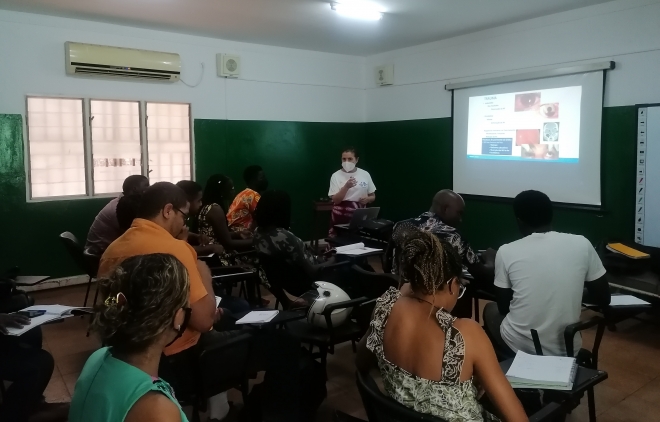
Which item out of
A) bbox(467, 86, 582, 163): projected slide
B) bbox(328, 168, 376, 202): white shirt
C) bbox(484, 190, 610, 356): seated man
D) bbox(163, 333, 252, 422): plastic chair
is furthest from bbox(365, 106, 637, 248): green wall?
bbox(163, 333, 252, 422): plastic chair

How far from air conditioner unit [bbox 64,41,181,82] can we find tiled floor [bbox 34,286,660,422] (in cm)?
259

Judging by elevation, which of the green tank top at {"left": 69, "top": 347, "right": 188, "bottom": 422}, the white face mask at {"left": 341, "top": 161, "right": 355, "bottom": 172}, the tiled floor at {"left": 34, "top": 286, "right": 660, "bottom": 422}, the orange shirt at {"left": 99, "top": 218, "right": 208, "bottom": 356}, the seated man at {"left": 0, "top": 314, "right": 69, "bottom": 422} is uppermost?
the white face mask at {"left": 341, "top": 161, "right": 355, "bottom": 172}

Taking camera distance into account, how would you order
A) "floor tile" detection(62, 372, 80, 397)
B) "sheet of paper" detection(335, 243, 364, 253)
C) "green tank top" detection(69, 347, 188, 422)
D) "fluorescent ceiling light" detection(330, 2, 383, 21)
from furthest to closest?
"fluorescent ceiling light" detection(330, 2, 383, 21) → "sheet of paper" detection(335, 243, 364, 253) → "floor tile" detection(62, 372, 80, 397) → "green tank top" detection(69, 347, 188, 422)

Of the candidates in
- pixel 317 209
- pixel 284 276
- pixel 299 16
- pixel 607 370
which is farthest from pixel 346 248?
pixel 317 209

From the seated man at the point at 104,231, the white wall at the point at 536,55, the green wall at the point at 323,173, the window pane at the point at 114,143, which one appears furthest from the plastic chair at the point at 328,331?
the window pane at the point at 114,143

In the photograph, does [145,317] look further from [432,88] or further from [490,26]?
[432,88]

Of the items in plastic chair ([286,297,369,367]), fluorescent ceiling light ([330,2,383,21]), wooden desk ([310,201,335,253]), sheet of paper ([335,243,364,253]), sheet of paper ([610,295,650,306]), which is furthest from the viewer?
wooden desk ([310,201,335,253])

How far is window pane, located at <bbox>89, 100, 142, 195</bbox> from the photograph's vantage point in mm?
5613

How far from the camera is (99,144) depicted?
5.63m

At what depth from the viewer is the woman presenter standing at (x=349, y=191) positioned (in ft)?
19.6

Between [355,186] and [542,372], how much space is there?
4316 mm

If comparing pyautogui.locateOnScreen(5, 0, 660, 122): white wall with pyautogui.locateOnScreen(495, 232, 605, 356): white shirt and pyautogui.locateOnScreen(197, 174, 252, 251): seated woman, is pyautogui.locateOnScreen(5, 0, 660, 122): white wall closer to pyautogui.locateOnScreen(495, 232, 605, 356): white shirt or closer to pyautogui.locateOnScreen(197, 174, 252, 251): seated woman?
pyautogui.locateOnScreen(197, 174, 252, 251): seated woman

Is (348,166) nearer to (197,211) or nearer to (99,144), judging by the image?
(197,211)

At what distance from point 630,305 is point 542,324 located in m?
0.61
